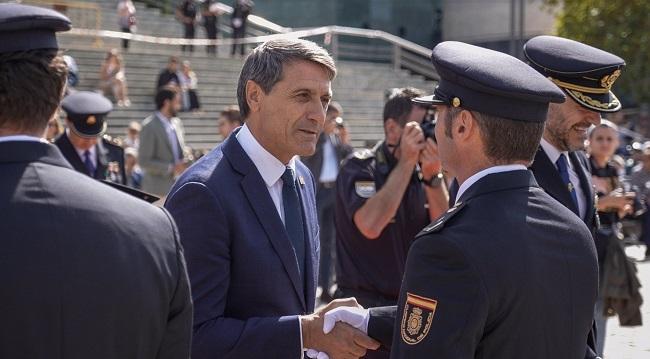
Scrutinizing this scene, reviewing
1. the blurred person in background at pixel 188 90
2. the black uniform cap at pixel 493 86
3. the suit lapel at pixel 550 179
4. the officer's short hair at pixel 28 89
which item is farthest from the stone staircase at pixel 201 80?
the officer's short hair at pixel 28 89

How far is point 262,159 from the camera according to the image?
3.54 m

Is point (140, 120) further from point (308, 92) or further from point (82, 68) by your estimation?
point (308, 92)

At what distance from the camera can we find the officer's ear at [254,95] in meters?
3.57

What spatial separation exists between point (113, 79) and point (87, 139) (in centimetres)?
1175

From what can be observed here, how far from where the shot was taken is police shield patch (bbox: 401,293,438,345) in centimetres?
270

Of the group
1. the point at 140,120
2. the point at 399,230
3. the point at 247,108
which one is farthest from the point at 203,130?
the point at 247,108

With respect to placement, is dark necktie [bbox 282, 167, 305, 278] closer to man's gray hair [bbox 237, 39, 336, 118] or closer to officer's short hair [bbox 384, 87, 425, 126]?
man's gray hair [bbox 237, 39, 336, 118]

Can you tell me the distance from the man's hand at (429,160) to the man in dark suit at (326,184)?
16.4ft

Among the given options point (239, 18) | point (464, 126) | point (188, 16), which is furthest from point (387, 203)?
point (239, 18)

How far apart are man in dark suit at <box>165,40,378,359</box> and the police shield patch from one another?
496 mm

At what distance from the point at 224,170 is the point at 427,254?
92 cm

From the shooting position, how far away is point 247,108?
11.9 ft

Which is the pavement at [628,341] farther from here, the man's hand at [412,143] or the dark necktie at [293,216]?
the dark necktie at [293,216]

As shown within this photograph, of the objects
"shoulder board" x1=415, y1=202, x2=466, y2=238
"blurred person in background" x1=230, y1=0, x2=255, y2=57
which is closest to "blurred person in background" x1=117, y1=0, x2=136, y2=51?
"blurred person in background" x1=230, y1=0, x2=255, y2=57
